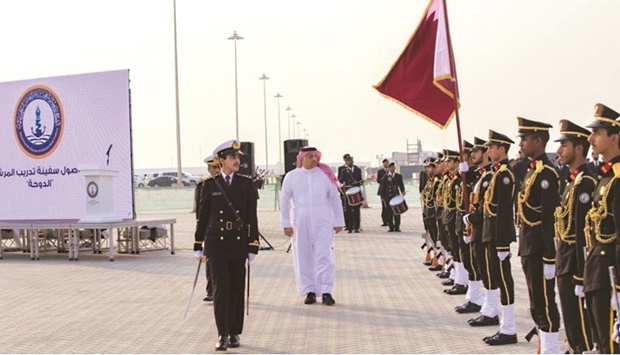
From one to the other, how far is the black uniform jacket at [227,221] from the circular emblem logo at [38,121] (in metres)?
12.8

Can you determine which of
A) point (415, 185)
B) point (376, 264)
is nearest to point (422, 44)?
point (376, 264)

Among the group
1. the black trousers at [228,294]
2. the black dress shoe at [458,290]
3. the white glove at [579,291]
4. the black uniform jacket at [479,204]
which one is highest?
the black uniform jacket at [479,204]

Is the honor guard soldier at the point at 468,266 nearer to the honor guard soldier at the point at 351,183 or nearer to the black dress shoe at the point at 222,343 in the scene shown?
the black dress shoe at the point at 222,343

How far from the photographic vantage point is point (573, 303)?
6.21 meters

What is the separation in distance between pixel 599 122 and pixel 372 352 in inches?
134

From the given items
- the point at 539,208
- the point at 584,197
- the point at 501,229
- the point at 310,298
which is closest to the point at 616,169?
the point at 584,197

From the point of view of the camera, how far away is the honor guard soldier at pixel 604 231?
5340 mm

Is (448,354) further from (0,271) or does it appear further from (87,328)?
(0,271)

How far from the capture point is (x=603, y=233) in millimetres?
5395

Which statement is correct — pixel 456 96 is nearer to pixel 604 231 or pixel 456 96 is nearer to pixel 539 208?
pixel 539 208

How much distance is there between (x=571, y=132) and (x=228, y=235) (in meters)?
3.53

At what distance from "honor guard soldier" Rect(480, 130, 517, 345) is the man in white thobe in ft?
11.1

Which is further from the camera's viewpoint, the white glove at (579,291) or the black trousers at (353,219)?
the black trousers at (353,219)

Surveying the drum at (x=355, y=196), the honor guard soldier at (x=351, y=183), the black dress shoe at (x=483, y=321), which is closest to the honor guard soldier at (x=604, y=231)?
the black dress shoe at (x=483, y=321)
